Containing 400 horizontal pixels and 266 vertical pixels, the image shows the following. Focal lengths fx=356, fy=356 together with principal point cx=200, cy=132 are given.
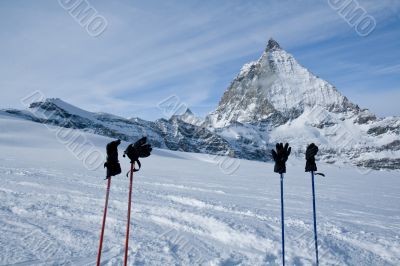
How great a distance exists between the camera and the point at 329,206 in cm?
1231

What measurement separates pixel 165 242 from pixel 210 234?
3.82 feet

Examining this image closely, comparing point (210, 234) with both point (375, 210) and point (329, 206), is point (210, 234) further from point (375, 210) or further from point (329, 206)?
point (375, 210)

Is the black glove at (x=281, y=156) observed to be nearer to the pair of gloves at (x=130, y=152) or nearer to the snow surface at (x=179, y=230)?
the snow surface at (x=179, y=230)

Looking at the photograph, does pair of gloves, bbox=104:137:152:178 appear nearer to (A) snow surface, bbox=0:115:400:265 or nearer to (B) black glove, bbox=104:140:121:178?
(B) black glove, bbox=104:140:121:178

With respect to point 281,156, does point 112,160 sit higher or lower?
lower

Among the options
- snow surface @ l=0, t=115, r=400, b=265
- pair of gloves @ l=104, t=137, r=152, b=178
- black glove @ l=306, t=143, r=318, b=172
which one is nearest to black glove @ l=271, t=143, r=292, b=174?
black glove @ l=306, t=143, r=318, b=172

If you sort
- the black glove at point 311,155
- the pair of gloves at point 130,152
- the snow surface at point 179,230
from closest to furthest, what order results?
the pair of gloves at point 130,152 → the snow surface at point 179,230 → the black glove at point 311,155

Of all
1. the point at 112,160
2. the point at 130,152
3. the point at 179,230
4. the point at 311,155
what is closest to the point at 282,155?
the point at 311,155

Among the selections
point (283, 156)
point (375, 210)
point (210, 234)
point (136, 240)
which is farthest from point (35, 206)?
point (375, 210)

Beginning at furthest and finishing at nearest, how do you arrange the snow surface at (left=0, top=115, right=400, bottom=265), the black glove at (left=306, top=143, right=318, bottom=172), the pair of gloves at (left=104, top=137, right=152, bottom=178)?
the black glove at (left=306, top=143, right=318, bottom=172), the snow surface at (left=0, top=115, right=400, bottom=265), the pair of gloves at (left=104, top=137, right=152, bottom=178)

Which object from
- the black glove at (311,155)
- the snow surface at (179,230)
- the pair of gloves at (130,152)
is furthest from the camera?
the black glove at (311,155)

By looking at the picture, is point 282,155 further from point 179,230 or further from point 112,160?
point 179,230

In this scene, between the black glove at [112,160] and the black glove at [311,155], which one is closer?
the black glove at [112,160]

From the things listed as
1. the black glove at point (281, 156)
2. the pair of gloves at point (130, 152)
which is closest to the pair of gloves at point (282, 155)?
the black glove at point (281, 156)
